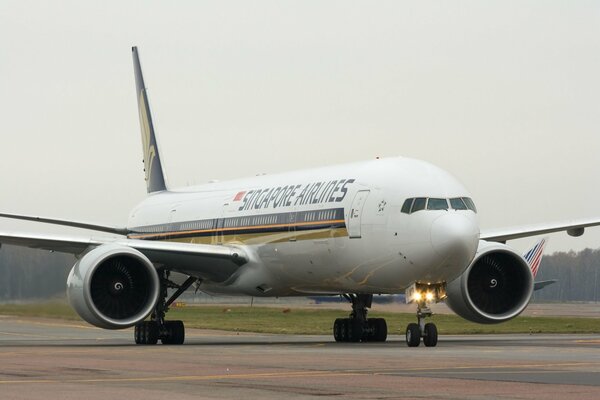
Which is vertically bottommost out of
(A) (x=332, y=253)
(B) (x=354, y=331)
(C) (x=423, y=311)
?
(B) (x=354, y=331)

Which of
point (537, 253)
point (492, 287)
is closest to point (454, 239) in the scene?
point (492, 287)

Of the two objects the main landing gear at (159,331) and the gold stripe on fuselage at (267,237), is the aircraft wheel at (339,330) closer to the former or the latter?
the gold stripe on fuselage at (267,237)

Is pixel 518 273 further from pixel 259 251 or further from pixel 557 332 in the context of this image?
pixel 557 332

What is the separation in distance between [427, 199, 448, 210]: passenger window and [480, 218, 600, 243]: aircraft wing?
5098 millimetres

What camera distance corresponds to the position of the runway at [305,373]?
46.0 ft

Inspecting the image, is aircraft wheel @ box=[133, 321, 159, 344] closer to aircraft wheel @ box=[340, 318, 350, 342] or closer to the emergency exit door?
aircraft wheel @ box=[340, 318, 350, 342]

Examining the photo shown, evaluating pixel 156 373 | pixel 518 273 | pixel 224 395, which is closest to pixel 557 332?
pixel 518 273

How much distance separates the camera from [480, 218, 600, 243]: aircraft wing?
3078 centimetres

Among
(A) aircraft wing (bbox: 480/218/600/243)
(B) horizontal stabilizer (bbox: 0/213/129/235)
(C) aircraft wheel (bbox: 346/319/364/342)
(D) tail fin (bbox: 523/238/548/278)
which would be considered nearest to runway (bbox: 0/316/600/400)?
(A) aircraft wing (bbox: 480/218/600/243)

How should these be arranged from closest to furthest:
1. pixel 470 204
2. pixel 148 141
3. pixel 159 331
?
1. pixel 470 204
2. pixel 159 331
3. pixel 148 141

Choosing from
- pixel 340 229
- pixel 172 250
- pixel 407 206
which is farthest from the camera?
pixel 172 250

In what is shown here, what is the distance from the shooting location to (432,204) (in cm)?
2577

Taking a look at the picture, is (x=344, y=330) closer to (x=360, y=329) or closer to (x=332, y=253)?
(x=360, y=329)

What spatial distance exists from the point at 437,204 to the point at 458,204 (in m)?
0.47
